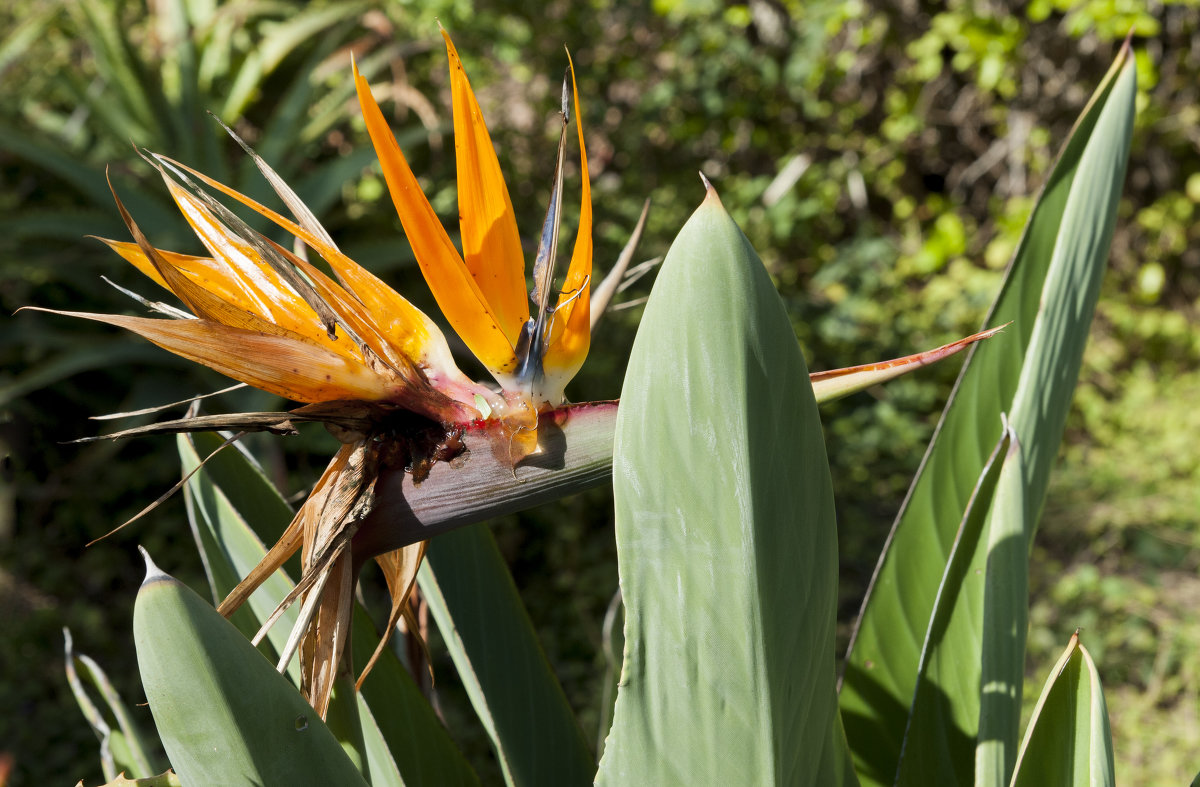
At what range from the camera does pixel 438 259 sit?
39 cm

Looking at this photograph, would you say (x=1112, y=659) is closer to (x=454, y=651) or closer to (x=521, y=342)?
(x=454, y=651)

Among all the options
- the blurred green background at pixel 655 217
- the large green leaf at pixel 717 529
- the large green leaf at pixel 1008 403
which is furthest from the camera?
the blurred green background at pixel 655 217

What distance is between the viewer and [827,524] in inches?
13.1

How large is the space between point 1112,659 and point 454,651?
6.39 feet

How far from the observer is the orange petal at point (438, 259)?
0.38 meters

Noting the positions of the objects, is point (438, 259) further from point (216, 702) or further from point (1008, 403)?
point (1008, 403)

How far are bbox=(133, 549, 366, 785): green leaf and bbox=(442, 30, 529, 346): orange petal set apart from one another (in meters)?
0.17

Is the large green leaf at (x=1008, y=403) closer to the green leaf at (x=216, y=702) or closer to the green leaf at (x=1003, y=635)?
the green leaf at (x=1003, y=635)

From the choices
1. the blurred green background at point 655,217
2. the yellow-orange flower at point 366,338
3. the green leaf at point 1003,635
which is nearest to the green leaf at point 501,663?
the yellow-orange flower at point 366,338

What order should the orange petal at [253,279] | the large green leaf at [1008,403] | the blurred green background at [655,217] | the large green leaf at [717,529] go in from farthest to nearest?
the blurred green background at [655,217]
the large green leaf at [1008,403]
the orange petal at [253,279]
the large green leaf at [717,529]

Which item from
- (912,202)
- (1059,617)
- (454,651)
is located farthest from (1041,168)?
(454,651)

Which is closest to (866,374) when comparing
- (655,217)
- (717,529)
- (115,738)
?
(717,529)

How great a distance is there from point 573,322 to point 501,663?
0.89ft

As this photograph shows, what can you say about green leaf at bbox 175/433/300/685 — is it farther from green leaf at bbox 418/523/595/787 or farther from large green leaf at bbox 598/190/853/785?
large green leaf at bbox 598/190/853/785
